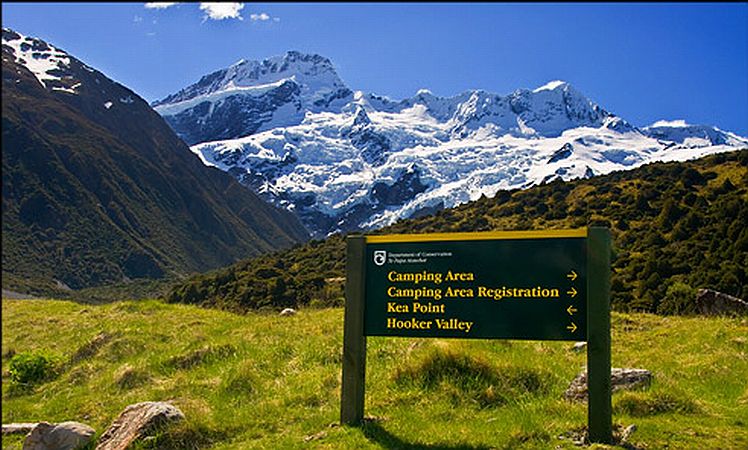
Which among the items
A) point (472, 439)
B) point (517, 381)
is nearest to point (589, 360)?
point (472, 439)

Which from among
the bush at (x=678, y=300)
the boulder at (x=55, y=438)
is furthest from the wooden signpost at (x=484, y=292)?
the bush at (x=678, y=300)

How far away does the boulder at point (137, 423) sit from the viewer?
28.3 ft

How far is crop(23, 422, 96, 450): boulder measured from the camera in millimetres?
9039

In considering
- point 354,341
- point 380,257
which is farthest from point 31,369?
point 380,257

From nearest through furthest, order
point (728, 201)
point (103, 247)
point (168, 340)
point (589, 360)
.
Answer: point (589, 360) → point (168, 340) → point (728, 201) → point (103, 247)

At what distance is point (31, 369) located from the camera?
13.5 m

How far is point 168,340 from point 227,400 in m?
4.72

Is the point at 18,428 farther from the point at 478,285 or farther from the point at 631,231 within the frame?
the point at 631,231

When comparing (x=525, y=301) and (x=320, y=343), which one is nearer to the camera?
(x=525, y=301)

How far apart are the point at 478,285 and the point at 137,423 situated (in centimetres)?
483

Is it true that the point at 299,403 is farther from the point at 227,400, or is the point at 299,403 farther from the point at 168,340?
the point at 168,340

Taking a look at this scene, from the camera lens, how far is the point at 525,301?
7.74 metres

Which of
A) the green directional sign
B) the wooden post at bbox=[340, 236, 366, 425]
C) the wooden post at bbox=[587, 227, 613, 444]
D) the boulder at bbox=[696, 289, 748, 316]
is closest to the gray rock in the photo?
the wooden post at bbox=[340, 236, 366, 425]

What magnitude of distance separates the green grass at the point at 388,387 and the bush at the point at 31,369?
0.27 meters
